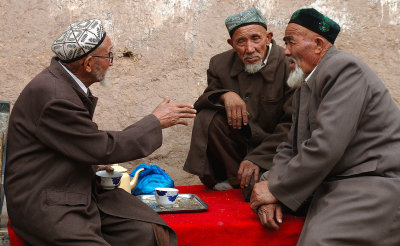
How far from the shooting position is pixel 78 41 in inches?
115

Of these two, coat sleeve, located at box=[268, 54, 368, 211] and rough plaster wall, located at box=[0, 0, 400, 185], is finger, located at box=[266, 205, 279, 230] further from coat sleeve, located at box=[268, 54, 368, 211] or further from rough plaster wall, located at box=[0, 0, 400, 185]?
rough plaster wall, located at box=[0, 0, 400, 185]

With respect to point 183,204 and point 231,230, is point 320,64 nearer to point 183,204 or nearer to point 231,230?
point 231,230

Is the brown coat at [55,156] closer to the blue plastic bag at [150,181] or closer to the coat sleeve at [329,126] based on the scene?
the coat sleeve at [329,126]

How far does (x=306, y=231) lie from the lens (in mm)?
2879

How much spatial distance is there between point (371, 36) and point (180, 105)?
2.75 metres

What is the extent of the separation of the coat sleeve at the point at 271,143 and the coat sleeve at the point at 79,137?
129cm

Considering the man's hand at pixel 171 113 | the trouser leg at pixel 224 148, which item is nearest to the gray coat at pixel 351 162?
the man's hand at pixel 171 113

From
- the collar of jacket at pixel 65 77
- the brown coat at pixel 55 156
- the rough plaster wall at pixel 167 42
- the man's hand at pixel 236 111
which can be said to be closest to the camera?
the brown coat at pixel 55 156

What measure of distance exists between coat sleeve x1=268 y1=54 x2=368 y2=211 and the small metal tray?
0.80 m

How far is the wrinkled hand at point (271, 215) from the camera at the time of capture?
10.4 ft

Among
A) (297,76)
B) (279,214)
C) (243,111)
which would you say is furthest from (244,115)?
(279,214)

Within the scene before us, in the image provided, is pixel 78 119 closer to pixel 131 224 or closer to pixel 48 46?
pixel 131 224

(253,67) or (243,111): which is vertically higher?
(253,67)

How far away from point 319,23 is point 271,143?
3.70ft
